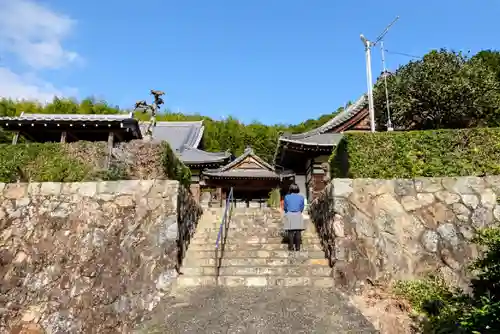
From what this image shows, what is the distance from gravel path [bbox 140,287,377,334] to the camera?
5.34 meters

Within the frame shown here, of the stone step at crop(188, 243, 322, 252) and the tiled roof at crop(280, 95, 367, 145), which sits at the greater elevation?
the tiled roof at crop(280, 95, 367, 145)

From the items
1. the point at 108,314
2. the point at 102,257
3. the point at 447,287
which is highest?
the point at 102,257

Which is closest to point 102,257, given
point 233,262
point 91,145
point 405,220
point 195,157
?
point 233,262

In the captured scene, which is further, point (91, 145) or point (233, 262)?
point (91, 145)

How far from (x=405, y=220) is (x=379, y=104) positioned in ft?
40.3

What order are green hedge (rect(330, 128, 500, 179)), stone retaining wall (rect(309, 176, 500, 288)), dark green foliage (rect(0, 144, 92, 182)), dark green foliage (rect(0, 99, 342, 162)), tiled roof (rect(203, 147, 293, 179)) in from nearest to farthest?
stone retaining wall (rect(309, 176, 500, 288)) → green hedge (rect(330, 128, 500, 179)) → dark green foliage (rect(0, 144, 92, 182)) → tiled roof (rect(203, 147, 293, 179)) → dark green foliage (rect(0, 99, 342, 162))

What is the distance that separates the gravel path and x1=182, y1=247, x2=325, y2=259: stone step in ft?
4.02

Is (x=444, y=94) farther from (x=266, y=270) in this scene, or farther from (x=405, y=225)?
(x=266, y=270)

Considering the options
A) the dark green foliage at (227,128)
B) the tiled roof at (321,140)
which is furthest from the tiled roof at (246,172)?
the dark green foliage at (227,128)

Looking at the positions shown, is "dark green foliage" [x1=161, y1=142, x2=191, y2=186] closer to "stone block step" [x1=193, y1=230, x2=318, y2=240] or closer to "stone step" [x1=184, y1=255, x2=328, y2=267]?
"stone block step" [x1=193, y1=230, x2=318, y2=240]

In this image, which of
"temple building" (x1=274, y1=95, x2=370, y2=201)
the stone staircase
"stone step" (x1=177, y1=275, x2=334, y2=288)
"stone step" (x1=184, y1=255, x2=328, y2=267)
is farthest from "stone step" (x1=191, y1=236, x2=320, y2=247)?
"temple building" (x1=274, y1=95, x2=370, y2=201)

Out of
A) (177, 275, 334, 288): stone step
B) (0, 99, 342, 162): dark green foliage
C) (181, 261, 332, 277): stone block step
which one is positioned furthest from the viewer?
(0, 99, 342, 162): dark green foliage

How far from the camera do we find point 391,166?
27.8 feet

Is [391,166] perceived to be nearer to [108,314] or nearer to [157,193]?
[157,193]
